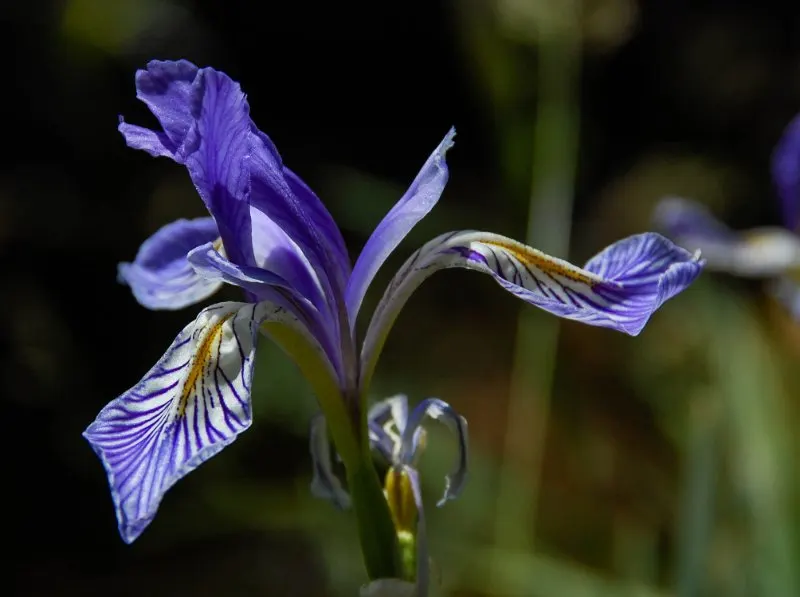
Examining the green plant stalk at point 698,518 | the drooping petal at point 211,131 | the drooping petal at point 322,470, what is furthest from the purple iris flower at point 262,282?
the green plant stalk at point 698,518

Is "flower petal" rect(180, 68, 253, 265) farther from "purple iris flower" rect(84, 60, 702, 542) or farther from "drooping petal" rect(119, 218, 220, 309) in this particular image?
"drooping petal" rect(119, 218, 220, 309)

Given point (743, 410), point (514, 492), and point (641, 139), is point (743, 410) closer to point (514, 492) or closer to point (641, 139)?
point (514, 492)

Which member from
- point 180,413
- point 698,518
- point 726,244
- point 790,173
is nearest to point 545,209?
point 726,244

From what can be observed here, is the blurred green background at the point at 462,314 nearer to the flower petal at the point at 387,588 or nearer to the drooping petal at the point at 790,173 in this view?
the drooping petal at the point at 790,173

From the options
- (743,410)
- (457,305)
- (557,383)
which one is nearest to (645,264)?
(743,410)

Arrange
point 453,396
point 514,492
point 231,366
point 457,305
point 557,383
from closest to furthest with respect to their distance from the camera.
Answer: point 231,366, point 514,492, point 557,383, point 453,396, point 457,305

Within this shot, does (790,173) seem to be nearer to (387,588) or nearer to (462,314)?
(387,588)

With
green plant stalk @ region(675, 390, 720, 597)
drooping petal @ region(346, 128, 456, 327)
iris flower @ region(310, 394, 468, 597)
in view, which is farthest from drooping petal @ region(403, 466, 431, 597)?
green plant stalk @ region(675, 390, 720, 597)
